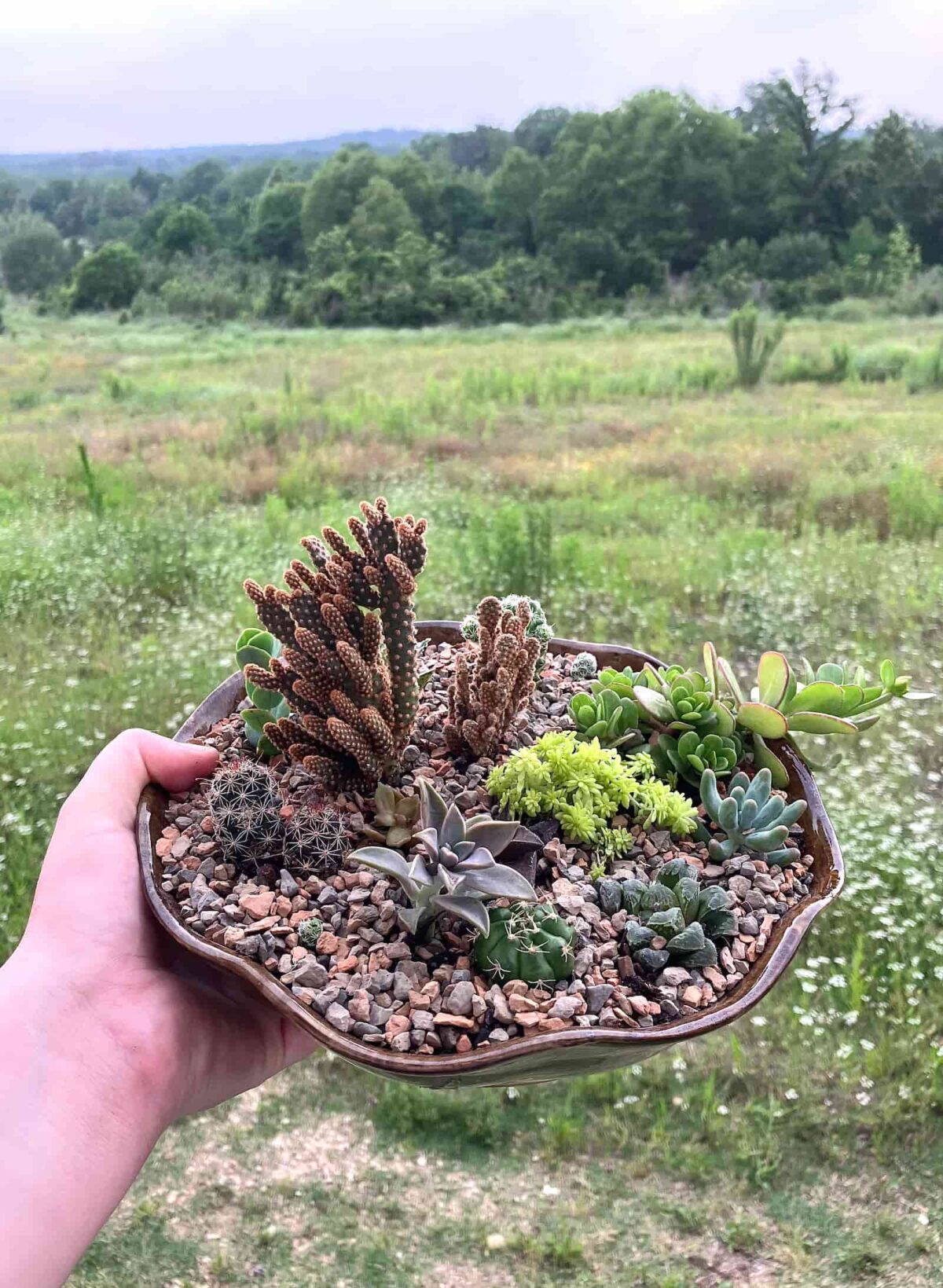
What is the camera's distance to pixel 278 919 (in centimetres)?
129

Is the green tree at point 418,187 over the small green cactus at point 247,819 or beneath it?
over

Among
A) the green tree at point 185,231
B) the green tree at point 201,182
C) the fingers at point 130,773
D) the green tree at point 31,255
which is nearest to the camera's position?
the fingers at point 130,773

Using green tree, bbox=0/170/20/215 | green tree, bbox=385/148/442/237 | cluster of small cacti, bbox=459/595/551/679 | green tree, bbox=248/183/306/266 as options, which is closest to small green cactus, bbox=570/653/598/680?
cluster of small cacti, bbox=459/595/551/679

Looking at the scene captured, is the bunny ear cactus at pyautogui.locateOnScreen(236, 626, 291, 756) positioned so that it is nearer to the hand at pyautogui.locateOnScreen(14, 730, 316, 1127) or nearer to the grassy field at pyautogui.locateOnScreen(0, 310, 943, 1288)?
the hand at pyautogui.locateOnScreen(14, 730, 316, 1127)

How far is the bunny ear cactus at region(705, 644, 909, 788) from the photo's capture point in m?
1.49

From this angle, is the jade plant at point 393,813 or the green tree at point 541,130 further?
the green tree at point 541,130

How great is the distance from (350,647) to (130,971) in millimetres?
579

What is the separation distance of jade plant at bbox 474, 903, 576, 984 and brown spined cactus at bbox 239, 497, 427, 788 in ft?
1.21

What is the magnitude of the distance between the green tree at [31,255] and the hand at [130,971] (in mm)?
21987

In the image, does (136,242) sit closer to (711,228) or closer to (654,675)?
(711,228)

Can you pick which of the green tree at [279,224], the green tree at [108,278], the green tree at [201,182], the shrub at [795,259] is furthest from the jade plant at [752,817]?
the green tree at [201,182]

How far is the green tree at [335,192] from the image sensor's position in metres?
21.6

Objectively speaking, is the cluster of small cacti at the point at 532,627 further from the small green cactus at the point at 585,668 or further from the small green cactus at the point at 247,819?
the small green cactus at the point at 247,819

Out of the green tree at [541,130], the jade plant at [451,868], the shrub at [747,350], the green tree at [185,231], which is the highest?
the green tree at [541,130]
